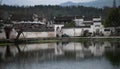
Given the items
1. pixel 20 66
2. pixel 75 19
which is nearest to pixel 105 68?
pixel 20 66

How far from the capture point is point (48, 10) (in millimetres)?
110625

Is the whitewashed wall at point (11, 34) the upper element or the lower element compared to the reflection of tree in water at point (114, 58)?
upper

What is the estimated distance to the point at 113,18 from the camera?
176 ft

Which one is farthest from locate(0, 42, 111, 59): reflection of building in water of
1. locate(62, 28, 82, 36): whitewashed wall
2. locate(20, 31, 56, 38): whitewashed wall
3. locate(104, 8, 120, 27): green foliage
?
locate(62, 28, 82, 36): whitewashed wall

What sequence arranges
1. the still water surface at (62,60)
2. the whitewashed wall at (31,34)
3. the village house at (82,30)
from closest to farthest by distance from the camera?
the still water surface at (62,60), the whitewashed wall at (31,34), the village house at (82,30)

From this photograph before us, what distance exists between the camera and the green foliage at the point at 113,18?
53250 mm

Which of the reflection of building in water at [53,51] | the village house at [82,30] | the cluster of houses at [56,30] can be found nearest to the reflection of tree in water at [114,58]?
the reflection of building in water at [53,51]

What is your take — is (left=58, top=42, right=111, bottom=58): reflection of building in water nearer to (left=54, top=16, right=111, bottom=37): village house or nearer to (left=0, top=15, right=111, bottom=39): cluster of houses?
(left=0, top=15, right=111, bottom=39): cluster of houses

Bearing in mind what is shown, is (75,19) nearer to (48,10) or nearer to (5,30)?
(5,30)

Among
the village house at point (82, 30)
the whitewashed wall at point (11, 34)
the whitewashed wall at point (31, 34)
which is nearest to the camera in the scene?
the whitewashed wall at point (11, 34)

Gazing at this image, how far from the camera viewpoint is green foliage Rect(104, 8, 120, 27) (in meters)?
53.2

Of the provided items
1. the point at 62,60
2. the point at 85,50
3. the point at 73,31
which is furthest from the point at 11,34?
the point at 62,60

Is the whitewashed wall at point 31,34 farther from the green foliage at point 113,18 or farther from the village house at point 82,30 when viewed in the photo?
the green foliage at point 113,18

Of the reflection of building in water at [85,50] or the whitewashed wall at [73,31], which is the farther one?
the whitewashed wall at [73,31]
